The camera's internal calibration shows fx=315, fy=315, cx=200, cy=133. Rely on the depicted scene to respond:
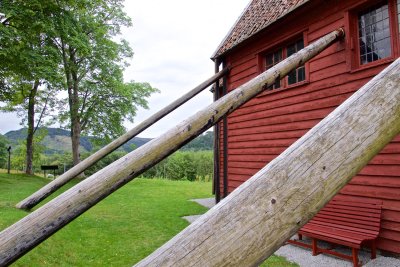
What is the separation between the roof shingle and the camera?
7.06 meters

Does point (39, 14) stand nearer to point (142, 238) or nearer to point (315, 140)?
point (142, 238)

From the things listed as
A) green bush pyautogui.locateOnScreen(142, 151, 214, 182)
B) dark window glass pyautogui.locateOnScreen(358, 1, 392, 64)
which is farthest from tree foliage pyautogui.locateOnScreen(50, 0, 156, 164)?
dark window glass pyautogui.locateOnScreen(358, 1, 392, 64)

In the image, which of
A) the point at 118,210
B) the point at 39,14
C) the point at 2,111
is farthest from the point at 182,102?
the point at 2,111

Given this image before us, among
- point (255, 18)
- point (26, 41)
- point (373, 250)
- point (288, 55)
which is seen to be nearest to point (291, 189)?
point (373, 250)

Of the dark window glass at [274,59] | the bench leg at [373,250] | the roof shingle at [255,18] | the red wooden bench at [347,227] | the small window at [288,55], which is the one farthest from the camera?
the dark window glass at [274,59]

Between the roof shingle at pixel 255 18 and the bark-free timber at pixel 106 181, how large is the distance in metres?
4.44

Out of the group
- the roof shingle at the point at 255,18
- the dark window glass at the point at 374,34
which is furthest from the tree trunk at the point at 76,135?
the dark window glass at the point at 374,34

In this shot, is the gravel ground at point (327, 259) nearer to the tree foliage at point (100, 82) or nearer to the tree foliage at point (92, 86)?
the tree foliage at point (92, 86)

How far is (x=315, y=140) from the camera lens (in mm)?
890

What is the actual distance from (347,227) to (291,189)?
516cm

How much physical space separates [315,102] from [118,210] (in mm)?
7464

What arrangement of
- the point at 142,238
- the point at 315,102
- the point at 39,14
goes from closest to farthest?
the point at 315,102
the point at 142,238
the point at 39,14

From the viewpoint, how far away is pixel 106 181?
192 centimetres

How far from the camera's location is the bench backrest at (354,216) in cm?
505
